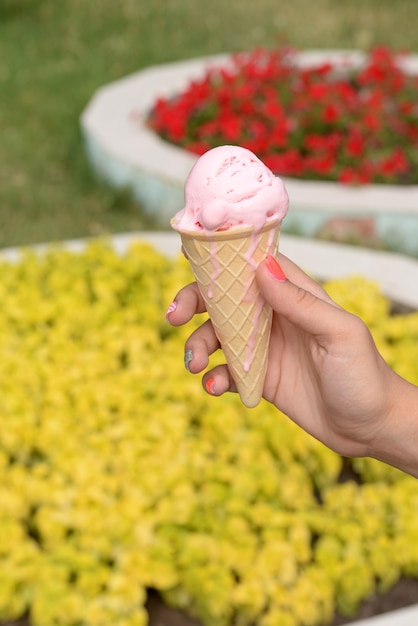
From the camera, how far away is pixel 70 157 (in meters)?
6.98

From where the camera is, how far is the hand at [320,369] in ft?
5.87

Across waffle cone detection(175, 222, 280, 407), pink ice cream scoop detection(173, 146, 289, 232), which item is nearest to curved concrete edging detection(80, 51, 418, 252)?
waffle cone detection(175, 222, 280, 407)

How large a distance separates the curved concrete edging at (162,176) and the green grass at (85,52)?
223 millimetres

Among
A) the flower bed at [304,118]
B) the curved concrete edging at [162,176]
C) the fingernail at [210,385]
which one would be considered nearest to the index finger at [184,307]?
the fingernail at [210,385]

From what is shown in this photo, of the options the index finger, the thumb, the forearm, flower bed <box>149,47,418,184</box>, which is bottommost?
flower bed <box>149,47,418,184</box>

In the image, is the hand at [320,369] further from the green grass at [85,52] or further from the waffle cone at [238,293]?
the green grass at [85,52]

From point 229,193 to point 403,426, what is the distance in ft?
2.28

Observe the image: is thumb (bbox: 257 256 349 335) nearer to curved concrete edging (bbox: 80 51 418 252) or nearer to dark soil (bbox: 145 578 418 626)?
dark soil (bbox: 145 578 418 626)

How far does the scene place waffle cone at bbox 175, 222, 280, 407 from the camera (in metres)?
1.76

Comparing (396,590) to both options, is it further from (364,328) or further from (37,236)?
(37,236)

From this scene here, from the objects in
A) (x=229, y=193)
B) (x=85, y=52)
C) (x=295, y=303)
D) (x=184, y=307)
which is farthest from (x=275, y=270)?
(x=85, y=52)

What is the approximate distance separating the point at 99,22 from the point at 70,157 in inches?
191

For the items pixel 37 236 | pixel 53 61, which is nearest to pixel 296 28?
pixel 53 61

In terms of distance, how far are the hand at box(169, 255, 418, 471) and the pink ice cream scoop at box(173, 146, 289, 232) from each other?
4.6 inches
